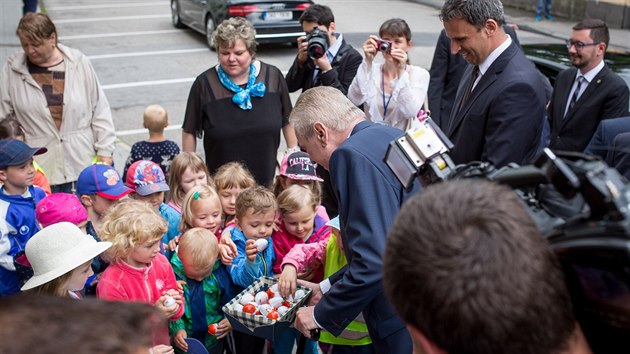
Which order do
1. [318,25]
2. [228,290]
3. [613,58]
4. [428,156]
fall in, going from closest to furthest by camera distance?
[428,156] → [228,290] → [318,25] → [613,58]

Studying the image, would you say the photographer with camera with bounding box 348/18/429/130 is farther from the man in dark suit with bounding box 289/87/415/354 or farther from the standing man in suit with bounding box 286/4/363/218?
the man in dark suit with bounding box 289/87/415/354

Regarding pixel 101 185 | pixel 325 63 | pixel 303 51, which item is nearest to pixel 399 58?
pixel 325 63

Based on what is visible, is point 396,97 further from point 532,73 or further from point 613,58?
point 613,58

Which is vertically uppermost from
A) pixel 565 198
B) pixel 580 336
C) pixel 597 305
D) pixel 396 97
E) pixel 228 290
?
pixel 565 198

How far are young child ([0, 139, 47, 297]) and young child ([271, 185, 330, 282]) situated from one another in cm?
149

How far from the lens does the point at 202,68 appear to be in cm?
1396

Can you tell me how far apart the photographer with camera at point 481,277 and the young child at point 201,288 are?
271cm

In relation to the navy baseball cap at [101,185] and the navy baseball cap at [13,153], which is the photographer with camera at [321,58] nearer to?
the navy baseball cap at [101,185]

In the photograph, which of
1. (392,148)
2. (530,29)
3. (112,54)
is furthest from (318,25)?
(530,29)

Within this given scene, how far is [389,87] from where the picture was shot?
19.0 feet

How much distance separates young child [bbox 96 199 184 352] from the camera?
379 centimetres

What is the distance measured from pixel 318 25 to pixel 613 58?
3297 mm

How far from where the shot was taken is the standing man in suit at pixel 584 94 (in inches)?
232

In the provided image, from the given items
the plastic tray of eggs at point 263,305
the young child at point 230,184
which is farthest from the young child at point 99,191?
the plastic tray of eggs at point 263,305
